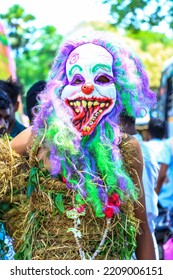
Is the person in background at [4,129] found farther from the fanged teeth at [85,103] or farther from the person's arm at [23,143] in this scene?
the fanged teeth at [85,103]

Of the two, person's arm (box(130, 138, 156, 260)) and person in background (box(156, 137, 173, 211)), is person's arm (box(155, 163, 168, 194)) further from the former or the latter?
person's arm (box(130, 138, 156, 260))

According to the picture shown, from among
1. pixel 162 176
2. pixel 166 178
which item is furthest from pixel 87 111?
pixel 166 178

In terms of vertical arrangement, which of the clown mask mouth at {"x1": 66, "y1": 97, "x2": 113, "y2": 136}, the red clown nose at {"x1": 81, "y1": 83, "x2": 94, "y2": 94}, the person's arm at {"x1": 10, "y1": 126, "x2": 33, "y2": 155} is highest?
the red clown nose at {"x1": 81, "y1": 83, "x2": 94, "y2": 94}

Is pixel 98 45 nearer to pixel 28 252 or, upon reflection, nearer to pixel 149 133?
pixel 28 252

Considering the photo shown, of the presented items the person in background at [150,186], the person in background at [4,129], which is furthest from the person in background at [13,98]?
the person in background at [150,186]

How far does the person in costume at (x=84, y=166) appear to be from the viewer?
356cm

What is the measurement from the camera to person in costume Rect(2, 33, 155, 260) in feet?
11.7

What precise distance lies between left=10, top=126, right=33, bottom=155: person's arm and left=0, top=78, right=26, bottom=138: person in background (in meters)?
1.37

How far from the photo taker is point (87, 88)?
3.71 metres

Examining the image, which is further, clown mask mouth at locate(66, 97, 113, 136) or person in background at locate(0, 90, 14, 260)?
person in background at locate(0, 90, 14, 260)

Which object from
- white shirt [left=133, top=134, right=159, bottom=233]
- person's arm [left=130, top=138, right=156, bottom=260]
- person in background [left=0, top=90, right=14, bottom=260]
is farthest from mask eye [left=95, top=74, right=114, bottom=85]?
white shirt [left=133, top=134, right=159, bottom=233]

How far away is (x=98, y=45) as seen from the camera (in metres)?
3.83

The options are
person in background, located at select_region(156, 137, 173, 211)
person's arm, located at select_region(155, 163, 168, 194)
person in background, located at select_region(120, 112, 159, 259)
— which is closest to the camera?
person in background, located at select_region(120, 112, 159, 259)

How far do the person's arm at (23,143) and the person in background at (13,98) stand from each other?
1373 millimetres
